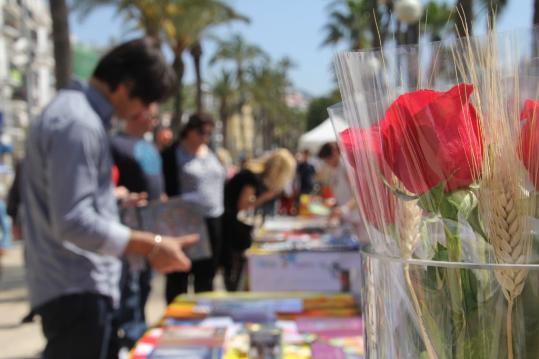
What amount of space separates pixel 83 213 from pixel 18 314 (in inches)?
166

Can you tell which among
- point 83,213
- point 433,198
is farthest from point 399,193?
point 83,213

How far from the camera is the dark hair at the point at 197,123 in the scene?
4.41 metres

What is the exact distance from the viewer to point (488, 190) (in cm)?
71

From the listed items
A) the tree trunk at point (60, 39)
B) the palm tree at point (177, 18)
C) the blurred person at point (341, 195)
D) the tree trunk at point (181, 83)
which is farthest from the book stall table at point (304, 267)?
the tree trunk at point (181, 83)

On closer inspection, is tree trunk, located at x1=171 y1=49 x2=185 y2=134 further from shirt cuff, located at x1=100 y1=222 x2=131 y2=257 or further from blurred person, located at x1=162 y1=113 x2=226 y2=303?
shirt cuff, located at x1=100 y1=222 x2=131 y2=257

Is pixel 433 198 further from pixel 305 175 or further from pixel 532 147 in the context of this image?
pixel 305 175

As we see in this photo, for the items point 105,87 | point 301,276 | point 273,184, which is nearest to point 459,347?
point 105,87

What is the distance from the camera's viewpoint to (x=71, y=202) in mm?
1761

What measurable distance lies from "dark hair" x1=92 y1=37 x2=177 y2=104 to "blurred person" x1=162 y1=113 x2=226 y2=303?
2.21m

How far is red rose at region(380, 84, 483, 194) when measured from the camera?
2.40 feet

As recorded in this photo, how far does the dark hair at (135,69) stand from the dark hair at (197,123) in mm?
2290

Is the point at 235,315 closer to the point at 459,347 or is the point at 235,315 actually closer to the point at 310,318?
the point at 310,318

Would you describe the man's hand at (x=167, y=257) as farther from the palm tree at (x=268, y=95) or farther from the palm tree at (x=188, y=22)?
the palm tree at (x=268, y=95)

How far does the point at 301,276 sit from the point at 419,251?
301 centimetres
